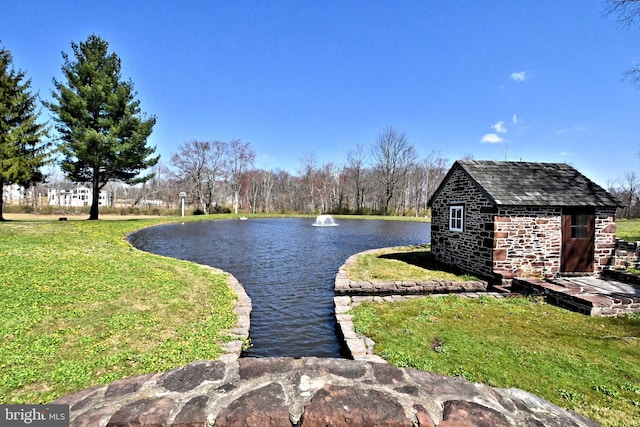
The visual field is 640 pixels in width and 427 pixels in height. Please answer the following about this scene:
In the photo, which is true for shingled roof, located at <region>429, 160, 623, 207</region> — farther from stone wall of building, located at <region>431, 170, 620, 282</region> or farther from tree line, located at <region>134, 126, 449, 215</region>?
tree line, located at <region>134, 126, 449, 215</region>

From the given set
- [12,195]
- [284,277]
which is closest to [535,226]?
[284,277]

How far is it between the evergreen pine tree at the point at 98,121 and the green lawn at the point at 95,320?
17.1 meters

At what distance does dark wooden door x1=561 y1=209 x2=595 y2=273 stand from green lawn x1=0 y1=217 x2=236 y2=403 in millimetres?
10322

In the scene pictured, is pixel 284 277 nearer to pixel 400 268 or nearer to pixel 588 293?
pixel 400 268

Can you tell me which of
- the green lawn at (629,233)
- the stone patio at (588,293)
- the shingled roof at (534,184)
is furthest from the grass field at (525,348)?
the green lawn at (629,233)

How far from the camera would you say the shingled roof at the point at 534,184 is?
A: 10.1m

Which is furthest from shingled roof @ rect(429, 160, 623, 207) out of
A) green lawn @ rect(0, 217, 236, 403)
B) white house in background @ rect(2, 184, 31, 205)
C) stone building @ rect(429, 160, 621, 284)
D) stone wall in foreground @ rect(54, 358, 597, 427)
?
white house in background @ rect(2, 184, 31, 205)

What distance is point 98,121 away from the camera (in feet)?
82.5

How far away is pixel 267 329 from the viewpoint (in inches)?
262

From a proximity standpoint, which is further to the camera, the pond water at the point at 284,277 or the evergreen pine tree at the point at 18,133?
the evergreen pine tree at the point at 18,133

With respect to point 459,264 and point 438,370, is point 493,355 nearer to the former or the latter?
point 438,370

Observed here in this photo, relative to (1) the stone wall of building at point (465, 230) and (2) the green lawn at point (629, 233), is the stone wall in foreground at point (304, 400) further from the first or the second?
(2) the green lawn at point (629, 233)

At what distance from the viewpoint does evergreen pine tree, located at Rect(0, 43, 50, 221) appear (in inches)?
851

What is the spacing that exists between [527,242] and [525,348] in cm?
576
